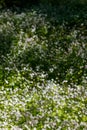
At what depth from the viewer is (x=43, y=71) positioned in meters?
11.5

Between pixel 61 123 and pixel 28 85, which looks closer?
pixel 61 123

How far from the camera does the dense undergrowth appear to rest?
8867 mm

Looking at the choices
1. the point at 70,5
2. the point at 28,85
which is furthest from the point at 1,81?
the point at 70,5

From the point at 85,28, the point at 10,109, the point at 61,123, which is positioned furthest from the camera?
the point at 85,28

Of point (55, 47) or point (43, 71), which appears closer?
point (43, 71)

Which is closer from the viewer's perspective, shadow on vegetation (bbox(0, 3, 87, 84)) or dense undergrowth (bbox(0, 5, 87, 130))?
dense undergrowth (bbox(0, 5, 87, 130))

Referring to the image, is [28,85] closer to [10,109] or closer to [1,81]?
[1,81]

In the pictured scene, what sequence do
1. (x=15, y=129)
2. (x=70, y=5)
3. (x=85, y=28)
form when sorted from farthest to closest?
(x=70, y=5) < (x=85, y=28) < (x=15, y=129)

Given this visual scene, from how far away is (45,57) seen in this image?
1278cm

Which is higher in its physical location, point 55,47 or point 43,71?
point 55,47

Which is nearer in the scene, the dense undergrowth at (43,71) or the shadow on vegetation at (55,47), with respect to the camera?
the dense undergrowth at (43,71)

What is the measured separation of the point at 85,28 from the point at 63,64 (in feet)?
16.6

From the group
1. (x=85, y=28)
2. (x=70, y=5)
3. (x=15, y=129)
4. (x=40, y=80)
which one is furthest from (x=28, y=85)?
(x=70, y=5)

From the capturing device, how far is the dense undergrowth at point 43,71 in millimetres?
8867
